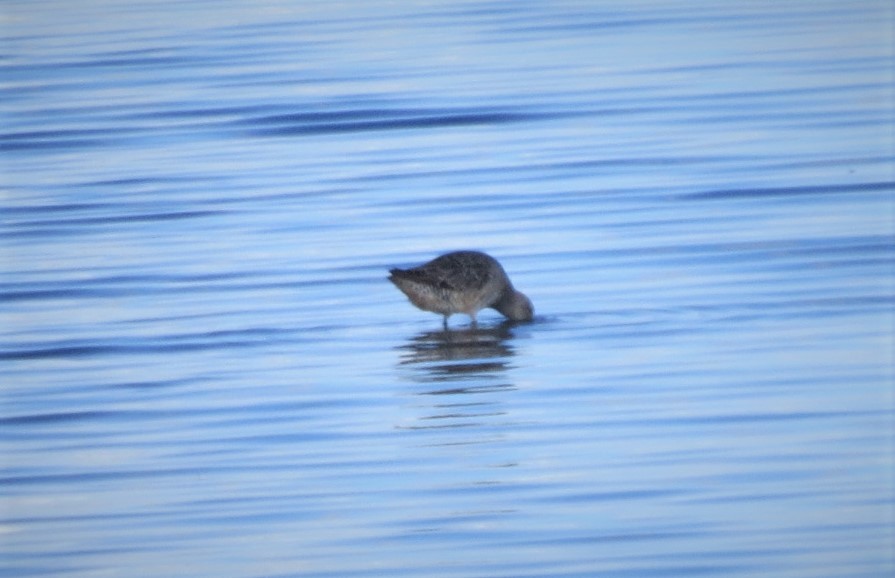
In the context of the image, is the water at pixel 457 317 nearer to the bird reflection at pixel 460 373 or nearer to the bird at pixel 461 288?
the bird reflection at pixel 460 373

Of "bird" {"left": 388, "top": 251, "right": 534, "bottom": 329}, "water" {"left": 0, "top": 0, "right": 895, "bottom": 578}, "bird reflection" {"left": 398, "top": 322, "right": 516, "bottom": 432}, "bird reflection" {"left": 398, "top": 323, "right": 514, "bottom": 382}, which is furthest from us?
"bird" {"left": 388, "top": 251, "right": 534, "bottom": 329}

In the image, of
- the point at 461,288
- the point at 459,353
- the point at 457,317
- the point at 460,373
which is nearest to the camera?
the point at 460,373

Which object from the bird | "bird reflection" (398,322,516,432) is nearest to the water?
"bird reflection" (398,322,516,432)

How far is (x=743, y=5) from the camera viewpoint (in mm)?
19875

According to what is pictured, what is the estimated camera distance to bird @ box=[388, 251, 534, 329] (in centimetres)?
1034

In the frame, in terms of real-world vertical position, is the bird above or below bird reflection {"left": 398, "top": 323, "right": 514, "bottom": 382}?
above

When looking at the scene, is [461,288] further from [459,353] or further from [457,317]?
[457,317]

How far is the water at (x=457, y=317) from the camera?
23.2 ft

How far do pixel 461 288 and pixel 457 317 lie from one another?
76 centimetres

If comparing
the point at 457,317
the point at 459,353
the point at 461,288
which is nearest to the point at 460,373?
the point at 459,353

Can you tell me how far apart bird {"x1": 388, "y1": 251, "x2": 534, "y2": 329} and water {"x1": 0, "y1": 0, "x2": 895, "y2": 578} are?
15 cm

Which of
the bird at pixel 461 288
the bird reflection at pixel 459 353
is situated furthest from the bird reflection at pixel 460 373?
the bird at pixel 461 288

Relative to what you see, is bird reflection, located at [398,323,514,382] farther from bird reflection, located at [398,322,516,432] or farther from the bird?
the bird

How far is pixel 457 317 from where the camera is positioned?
11.1 m
